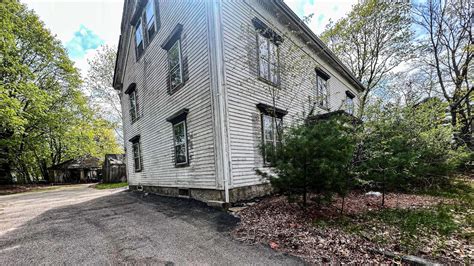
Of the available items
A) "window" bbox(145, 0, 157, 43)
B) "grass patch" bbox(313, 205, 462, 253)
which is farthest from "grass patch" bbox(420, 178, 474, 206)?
"window" bbox(145, 0, 157, 43)

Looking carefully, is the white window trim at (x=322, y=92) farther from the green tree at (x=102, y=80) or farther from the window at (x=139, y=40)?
the green tree at (x=102, y=80)

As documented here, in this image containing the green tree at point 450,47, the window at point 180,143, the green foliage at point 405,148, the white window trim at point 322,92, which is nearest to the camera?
the green foliage at point 405,148

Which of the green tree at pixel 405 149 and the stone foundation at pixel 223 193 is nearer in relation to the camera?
the green tree at pixel 405 149

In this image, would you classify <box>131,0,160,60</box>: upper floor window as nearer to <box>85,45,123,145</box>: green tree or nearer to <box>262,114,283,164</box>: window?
<box>262,114,283,164</box>: window

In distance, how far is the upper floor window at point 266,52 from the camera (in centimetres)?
725

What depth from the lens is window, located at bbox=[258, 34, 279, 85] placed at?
7.32 metres

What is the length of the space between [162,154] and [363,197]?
7520 millimetres

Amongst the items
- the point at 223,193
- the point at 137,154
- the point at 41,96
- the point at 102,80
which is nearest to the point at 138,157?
the point at 137,154

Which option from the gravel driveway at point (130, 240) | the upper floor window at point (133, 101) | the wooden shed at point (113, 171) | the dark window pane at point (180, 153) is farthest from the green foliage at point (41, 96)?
the gravel driveway at point (130, 240)

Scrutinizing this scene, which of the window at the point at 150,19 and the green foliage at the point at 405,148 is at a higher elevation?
the window at the point at 150,19

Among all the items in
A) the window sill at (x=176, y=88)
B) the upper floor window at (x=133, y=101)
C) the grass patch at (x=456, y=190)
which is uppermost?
the upper floor window at (x=133, y=101)

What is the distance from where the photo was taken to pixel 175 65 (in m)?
7.60

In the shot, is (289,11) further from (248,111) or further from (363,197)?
(363,197)

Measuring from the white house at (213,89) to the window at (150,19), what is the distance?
0.05 m
